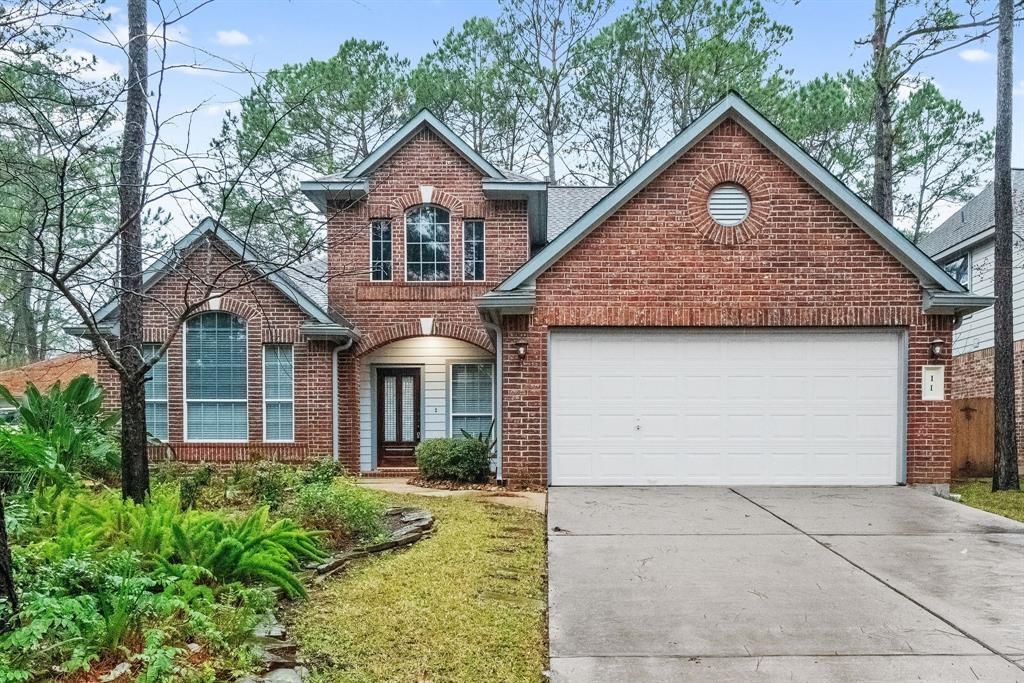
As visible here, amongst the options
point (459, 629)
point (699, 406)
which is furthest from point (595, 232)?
point (459, 629)

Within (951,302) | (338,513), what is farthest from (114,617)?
(951,302)

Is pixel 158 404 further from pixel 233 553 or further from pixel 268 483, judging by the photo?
pixel 233 553

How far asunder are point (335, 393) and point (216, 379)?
2177mm

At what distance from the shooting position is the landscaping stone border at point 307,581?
3.47 metres

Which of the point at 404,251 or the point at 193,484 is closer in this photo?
the point at 193,484

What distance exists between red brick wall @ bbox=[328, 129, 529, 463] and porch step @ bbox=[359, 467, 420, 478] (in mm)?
871

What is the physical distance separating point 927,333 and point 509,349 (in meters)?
6.01

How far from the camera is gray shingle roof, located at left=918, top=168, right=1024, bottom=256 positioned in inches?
615

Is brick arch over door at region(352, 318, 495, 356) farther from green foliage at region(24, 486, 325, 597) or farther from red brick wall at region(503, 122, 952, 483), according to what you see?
green foliage at region(24, 486, 325, 597)

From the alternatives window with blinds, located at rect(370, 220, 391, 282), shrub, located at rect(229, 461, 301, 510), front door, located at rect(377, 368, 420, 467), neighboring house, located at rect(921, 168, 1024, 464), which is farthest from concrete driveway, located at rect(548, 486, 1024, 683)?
neighboring house, located at rect(921, 168, 1024, 464)

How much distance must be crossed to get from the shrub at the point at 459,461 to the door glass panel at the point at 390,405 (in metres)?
3.02

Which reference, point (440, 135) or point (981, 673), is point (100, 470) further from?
point (981, 673)

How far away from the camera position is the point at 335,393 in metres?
12.5

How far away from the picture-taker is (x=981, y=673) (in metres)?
3.52
